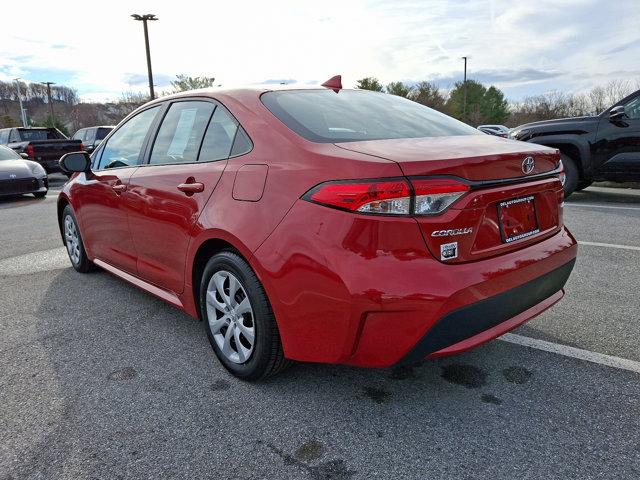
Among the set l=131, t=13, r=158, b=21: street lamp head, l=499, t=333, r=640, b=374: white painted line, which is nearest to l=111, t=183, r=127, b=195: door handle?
l=499, t=333, r=640, b=374: white painted line

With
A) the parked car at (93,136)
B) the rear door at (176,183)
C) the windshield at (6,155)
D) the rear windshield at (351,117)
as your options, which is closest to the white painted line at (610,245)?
the rear windshield at (351,117)

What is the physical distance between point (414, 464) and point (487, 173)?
4.12ft

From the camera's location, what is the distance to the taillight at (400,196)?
1.99m

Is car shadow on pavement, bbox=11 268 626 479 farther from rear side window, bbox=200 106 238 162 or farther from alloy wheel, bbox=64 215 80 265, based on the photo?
alloy wheel, bbox=64 215 80 265

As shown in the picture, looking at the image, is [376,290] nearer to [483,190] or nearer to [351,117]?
[483,190]

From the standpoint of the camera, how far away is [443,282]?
6.52 feet

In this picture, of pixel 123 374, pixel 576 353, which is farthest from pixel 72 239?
pixel 576 353

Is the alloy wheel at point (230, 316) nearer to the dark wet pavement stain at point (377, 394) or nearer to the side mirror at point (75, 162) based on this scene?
the dark wet pavement stain at point (377, 394)

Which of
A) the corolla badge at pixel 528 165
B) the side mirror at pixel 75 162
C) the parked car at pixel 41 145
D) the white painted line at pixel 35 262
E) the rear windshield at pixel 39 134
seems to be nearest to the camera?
the corolla badge at pixel 528 165

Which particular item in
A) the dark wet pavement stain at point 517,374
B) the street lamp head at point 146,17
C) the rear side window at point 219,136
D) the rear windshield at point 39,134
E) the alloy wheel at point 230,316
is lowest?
the dark wet pavement stain at point 517,374

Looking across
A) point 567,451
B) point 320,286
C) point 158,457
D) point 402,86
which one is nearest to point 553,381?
point 567,451

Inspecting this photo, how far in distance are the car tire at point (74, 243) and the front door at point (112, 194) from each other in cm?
25

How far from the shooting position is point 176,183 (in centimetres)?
296

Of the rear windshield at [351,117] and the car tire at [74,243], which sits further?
the car tire at [74,243]
